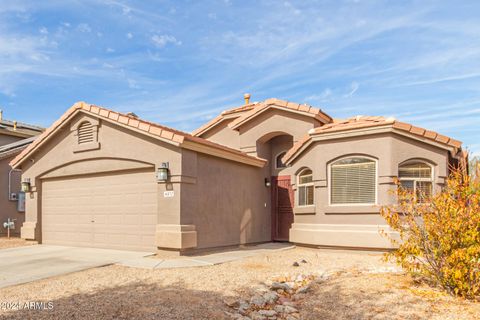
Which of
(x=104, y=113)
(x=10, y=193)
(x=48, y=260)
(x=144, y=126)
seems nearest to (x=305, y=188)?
(x=144, y=126)

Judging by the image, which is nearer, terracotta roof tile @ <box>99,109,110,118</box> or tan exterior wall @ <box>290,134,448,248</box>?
tan exterior wall @ <box>290,134,448,248</box>

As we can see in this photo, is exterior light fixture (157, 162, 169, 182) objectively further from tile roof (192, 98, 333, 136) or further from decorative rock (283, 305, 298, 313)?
decorative rock (283, 305, 298, 313)

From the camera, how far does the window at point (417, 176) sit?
36.8 ft

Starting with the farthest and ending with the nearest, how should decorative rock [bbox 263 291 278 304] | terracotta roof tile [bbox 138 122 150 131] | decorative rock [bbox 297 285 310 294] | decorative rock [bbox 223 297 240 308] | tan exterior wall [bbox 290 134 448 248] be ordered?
tan exterior wall [bbox 290 134 448 248], terracotta roof tile [bbox 138 122 150 131], decorative rock [bbox 297 285 310 294], decorative rock [bbox 263 291 278 304], decorative rock [bbox 223 297 240 308]

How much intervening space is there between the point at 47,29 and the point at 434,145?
12068 mm

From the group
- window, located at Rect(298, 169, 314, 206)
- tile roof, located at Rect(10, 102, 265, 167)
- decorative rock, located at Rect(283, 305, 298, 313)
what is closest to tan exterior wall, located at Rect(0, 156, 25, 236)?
tile roof, located at Rect(10, 102, 265, 167)

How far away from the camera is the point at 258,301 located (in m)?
6.29

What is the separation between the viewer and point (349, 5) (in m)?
11.0

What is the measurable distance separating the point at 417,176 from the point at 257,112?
19.7 ft

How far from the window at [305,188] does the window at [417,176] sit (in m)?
2.81

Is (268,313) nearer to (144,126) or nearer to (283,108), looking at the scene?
(144,126)

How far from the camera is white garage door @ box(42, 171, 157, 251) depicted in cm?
1130

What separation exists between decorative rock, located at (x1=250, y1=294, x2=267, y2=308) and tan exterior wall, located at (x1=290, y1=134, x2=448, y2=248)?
225 inches

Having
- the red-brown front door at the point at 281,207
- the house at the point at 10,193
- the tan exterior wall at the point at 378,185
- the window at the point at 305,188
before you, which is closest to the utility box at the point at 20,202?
the house at the point at 10,193
